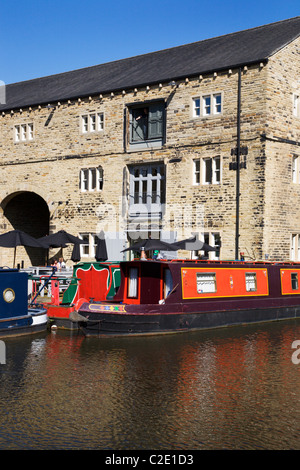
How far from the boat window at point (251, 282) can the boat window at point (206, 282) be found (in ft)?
5.46

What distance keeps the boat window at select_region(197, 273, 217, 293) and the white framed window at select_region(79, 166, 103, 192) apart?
13139mm

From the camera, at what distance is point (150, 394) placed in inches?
404

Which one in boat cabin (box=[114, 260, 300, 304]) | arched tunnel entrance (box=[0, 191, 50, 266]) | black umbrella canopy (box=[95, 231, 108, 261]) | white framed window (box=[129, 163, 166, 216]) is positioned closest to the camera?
boat cabin (box=[114, 260, 300, 304])

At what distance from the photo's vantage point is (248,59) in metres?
25.4

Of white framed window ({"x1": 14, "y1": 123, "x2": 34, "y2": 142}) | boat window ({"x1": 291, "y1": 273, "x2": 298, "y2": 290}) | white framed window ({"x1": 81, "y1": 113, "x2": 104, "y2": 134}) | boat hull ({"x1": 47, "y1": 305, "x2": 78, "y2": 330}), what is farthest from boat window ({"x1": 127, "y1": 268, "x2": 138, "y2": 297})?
white framed window ({"x1": 14, "y1": 123, "x2": 34, "y2": 142})

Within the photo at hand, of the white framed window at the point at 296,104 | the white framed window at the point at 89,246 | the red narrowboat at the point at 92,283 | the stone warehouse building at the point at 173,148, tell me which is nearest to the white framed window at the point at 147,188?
the stone warehouse building at the point at 173,148

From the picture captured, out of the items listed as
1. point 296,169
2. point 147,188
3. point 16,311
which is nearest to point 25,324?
point 16,311

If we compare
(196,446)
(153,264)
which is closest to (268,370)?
(196,446)

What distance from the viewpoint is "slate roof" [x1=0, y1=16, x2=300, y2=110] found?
1048 inches

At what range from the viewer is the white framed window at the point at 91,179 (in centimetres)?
3016

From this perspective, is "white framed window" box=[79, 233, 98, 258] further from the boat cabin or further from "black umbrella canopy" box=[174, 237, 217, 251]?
the boat cabin

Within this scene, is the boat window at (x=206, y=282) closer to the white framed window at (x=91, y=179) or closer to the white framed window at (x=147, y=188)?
the white framed window at (x=147, y=188)

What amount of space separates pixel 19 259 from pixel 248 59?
59.0 feet
